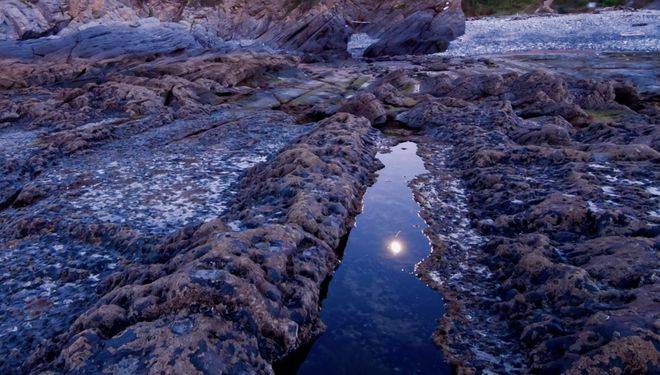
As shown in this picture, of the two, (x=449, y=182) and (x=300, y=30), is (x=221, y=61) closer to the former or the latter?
(x=300, y=30)

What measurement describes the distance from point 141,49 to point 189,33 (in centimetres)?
594

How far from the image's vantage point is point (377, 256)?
967 centimetres

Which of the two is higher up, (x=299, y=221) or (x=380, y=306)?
(x=299, y=221)

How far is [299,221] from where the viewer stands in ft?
30.7

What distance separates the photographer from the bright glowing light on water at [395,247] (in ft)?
32.3

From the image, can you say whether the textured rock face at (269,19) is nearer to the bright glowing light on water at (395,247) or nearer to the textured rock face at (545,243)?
the textured rock face at (545,243)

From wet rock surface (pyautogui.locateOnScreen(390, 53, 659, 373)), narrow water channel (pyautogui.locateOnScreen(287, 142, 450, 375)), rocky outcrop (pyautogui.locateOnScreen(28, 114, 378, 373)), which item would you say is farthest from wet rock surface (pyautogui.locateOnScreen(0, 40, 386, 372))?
wet rock surface (pyautogui.locateOnScreen(390, 53, 659, 373))

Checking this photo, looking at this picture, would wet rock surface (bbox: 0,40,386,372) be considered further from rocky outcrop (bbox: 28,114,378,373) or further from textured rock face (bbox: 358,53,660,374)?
textured rock face (bbox: 358,53,660,374)

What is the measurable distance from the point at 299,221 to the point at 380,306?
2555 millimetres

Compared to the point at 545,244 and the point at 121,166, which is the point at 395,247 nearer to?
the point at 545,244

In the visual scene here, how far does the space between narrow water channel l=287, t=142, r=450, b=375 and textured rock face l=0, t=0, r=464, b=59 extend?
40.1 m

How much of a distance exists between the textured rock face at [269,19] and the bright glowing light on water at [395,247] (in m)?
40.7

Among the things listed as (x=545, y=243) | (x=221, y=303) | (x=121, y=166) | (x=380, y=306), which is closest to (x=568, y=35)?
(x=545, y=243)

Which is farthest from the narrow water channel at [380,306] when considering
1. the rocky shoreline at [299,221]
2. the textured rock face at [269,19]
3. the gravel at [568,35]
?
the textured rock face at [269,19]
